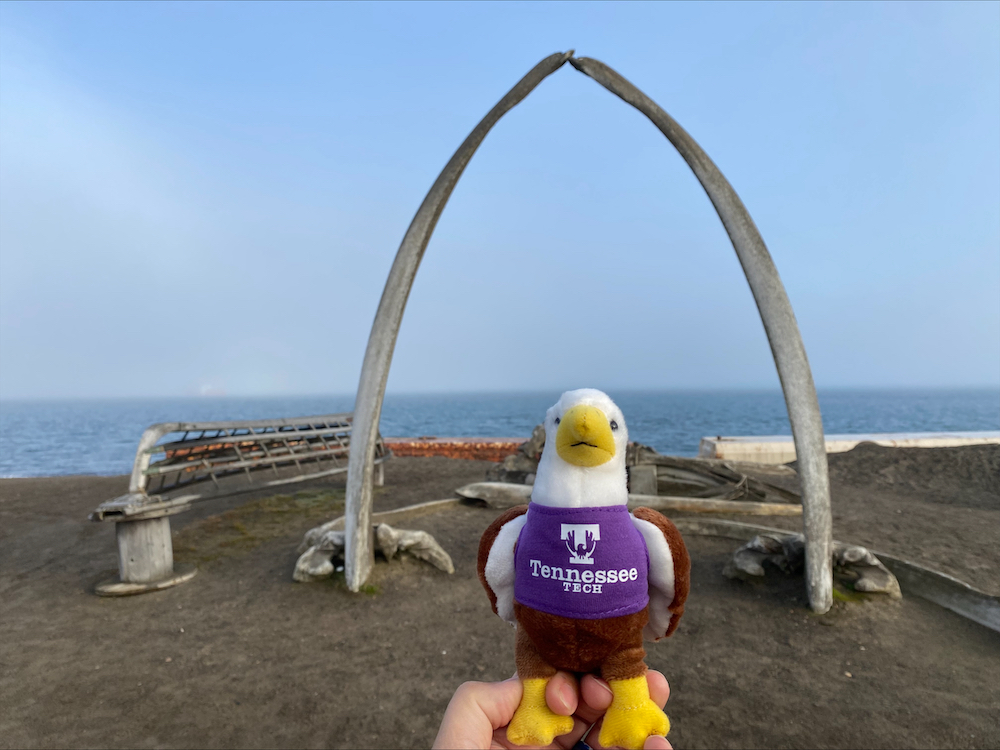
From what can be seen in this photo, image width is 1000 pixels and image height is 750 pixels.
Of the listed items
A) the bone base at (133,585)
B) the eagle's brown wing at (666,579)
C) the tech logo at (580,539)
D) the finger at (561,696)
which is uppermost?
the tech logo at (580,539)

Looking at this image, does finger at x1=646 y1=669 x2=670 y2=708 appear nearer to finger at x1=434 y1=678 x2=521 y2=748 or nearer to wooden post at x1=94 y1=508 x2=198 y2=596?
finger at x1=434 y1=678 x2=521 y2=748

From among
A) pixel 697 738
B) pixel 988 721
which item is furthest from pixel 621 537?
pixel 988 721

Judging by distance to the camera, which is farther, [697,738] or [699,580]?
[699,580]

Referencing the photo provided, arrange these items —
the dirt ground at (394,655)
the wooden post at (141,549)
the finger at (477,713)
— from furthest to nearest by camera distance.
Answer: the wooden post at (141,549), the dirt ground at (394,655), the finger at (477,713)

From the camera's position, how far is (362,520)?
5824 mm

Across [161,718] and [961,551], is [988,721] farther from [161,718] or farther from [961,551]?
[161,718]

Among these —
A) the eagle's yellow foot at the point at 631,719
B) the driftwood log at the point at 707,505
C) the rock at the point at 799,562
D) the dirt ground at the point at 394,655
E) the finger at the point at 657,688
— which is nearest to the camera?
the eagle's yellow foot at the point at 631,719

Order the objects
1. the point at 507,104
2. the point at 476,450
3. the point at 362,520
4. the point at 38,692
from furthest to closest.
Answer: the point at 476,450
the point at 362,520
the point at 507,104
the point at 38,692

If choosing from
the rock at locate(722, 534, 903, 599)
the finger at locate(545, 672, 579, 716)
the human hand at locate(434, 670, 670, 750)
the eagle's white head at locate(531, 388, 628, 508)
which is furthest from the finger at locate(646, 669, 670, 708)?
the rock at locate(722, 534, 903, 599)

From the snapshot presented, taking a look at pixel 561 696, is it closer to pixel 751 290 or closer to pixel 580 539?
pixel 580 539

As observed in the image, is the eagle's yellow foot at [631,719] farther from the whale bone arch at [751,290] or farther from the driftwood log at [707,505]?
the driftwood log at [707,505]

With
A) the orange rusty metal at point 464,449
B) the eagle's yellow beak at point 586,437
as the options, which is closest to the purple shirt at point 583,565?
the eagle's yellow beak at point 586,437

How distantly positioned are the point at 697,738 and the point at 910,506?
840 centimetres

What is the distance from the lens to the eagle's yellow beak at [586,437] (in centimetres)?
156
